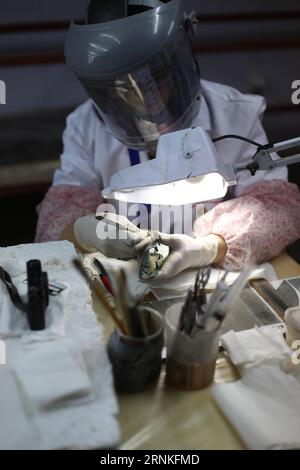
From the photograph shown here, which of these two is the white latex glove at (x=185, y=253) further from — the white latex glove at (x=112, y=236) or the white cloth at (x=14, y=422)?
the white cloth at (x=14, y=422)

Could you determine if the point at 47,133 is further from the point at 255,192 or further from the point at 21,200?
the point at 255,192

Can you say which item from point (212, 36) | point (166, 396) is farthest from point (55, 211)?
point (212, 36)

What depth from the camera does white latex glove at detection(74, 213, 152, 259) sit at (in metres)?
1.10

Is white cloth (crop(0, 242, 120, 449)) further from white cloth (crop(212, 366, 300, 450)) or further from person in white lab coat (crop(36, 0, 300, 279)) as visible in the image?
person in white lab coat (crop(36, 0, 300, 279))

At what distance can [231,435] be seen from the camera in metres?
0.71

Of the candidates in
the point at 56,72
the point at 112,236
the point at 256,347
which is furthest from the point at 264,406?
the point at 56,72

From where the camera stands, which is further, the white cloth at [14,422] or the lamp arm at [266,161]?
the lamp arm at [266,161]

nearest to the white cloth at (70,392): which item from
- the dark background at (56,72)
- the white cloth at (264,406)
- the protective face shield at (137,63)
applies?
the white cloth at (264,406)

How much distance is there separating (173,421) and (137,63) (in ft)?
2.19

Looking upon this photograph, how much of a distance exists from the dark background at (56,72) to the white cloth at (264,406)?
1851 mm

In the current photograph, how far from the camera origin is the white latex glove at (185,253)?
3.53 ft

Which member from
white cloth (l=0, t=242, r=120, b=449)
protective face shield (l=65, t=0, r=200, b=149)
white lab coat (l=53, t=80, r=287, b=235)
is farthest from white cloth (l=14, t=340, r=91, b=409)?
white lab coat (l=53, t=80, r=287, b=235)

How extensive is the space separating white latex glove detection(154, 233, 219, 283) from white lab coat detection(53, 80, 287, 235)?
0.94ft
